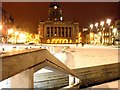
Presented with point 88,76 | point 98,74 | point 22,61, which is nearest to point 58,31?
point 98,74

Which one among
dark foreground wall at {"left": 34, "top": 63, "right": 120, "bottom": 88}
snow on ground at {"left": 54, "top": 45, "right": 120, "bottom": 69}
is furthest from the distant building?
dark foreground wall at {"left": 34, "top": 63, "right": 120, "bottom": 88}

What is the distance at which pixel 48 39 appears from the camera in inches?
4732

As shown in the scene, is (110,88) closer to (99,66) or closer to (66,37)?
(99,66)

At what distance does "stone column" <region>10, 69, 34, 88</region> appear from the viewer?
3.43 meters

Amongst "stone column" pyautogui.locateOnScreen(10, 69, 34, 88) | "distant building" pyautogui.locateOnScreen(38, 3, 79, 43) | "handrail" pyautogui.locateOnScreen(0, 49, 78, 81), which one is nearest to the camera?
"handrail" pyautogui.locateOnScreen(0, 49, 78, 81)

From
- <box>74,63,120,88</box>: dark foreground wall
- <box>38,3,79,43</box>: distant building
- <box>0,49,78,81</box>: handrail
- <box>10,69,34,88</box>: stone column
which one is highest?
<box>38,3,79,43</box>: distant building

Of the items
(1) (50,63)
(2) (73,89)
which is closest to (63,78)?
(2) (73,89)

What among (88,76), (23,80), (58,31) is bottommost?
(88,76)

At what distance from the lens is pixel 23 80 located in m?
3.52

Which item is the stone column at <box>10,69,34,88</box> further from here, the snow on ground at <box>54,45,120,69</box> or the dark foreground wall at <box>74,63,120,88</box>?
the snow on ground at <box>54,45,120,69</box>

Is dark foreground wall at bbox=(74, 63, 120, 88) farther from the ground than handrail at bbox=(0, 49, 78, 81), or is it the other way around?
handrail at bbox=(0, 49, 78, 81)

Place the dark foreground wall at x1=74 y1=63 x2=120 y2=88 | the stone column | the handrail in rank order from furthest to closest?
the dark foreground wall at x1=74 y1=63 x2=120 y2=88 → the stone column → the handrail

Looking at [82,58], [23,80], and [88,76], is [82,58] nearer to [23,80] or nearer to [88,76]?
[88,76]

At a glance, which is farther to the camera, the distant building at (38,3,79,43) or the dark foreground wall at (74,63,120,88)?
the distant building at (38,3,79,43)
